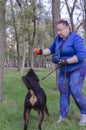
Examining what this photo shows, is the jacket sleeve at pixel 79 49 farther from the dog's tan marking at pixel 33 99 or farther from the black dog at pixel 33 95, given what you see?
the dog's tan marking at pixel 33 99

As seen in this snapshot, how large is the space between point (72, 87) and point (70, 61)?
1.83ft

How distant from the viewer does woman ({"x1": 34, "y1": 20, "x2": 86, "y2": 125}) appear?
265 inches

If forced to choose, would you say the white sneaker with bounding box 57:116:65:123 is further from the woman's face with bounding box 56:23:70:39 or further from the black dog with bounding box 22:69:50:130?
the woman's face with bounding box 56:23:70:39

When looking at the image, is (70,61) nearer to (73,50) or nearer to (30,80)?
(73,50)

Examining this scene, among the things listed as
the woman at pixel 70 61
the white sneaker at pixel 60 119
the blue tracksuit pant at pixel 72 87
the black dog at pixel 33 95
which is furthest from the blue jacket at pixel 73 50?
the white sneaker at pixel 60 119

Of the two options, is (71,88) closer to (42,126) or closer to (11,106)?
(42,126)

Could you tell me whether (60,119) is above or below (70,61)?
below

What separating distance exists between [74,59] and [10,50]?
54.0m

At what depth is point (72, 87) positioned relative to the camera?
691 centimetres

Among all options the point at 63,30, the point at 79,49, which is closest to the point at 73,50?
the point at 79,49

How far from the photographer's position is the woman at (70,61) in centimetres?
674

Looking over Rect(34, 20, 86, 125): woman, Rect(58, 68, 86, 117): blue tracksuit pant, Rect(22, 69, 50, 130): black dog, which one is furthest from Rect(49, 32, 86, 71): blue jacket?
Rect(22, 69, 50, 130): black dog

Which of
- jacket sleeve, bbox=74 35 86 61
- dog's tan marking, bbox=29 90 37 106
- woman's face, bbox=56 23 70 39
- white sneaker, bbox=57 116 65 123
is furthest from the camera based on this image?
white sneaker, bbox=57 116 65 123

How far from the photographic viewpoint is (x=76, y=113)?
809cm
